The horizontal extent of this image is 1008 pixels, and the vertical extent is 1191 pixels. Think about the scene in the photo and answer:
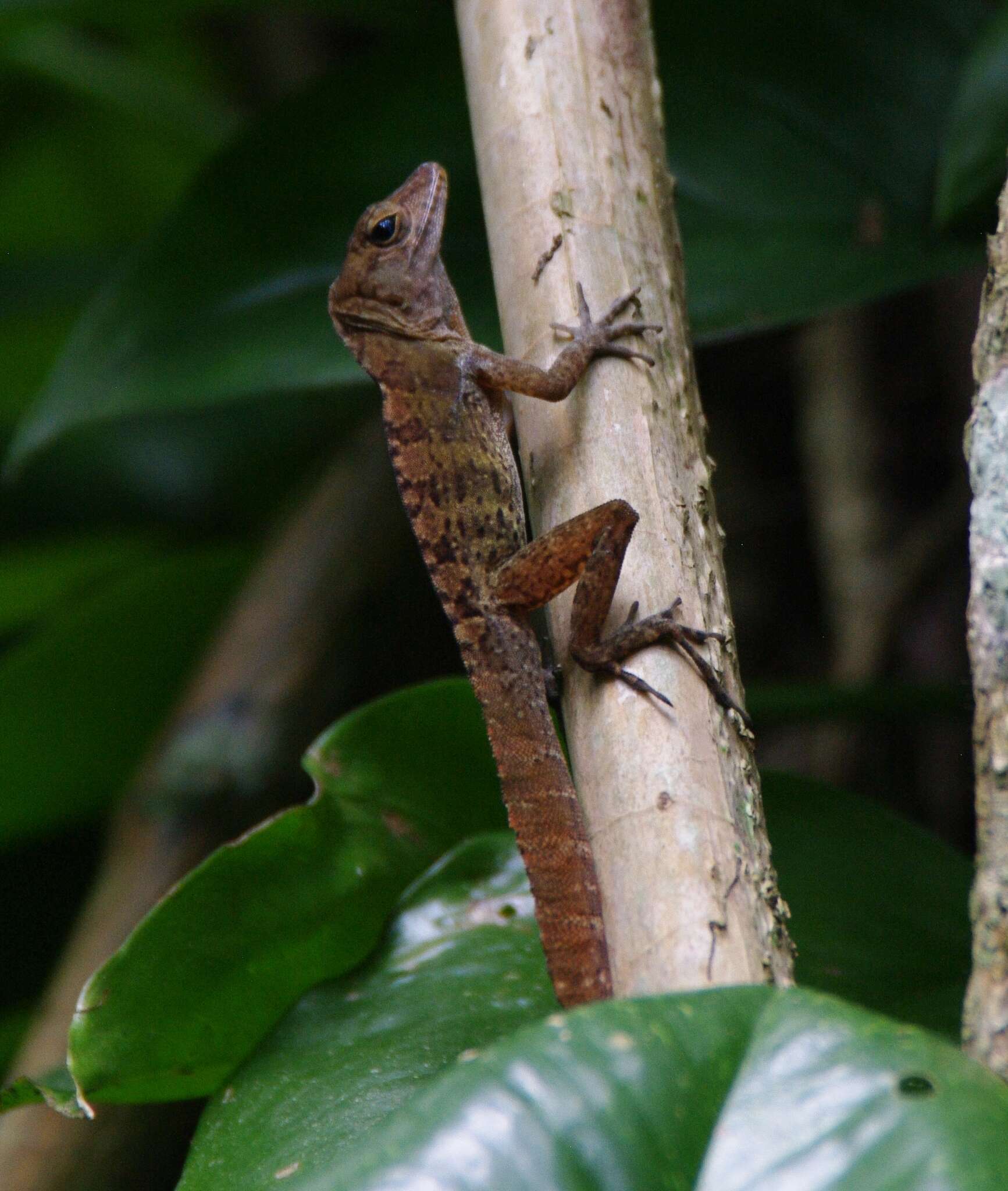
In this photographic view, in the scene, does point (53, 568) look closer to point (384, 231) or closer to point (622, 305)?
point (384, 231)

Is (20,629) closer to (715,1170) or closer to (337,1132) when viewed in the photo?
(337,1132)

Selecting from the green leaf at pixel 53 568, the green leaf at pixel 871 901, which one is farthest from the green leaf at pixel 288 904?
the green leaf at pixel 53 568

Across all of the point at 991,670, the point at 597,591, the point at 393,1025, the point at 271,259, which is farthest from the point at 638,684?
the point at 271,259

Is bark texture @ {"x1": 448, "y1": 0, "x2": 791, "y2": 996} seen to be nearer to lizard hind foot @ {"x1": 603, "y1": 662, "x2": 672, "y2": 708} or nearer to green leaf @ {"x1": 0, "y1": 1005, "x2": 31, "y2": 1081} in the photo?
lizard hind foot @ {"x1": 603, "y1": 662, "x2": 672, "y2": 708}

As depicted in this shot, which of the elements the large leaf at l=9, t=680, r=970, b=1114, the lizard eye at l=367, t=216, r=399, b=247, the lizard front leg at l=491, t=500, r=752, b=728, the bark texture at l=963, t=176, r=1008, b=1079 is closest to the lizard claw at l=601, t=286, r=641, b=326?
the lizard front leg at l=491, t=500, r=752, b=728

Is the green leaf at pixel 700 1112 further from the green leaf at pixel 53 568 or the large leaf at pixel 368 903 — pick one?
the green leaf at pixel 53 568

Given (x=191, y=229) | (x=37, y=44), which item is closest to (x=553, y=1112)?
(x=191, y=229)
